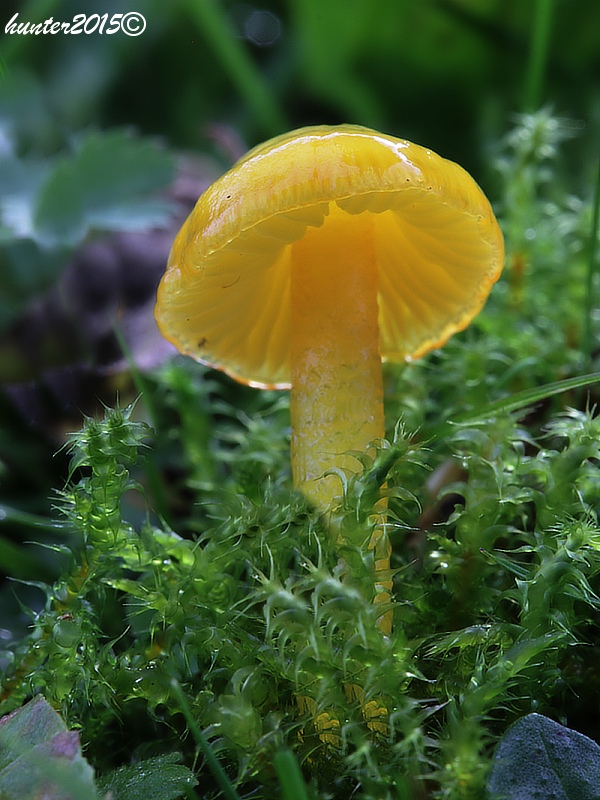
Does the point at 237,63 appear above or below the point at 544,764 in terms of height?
above

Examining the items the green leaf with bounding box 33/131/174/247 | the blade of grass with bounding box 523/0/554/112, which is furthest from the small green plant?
the blade of grass with bounding box 523/0/554/112

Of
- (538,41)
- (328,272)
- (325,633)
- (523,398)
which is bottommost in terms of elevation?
(325,633)

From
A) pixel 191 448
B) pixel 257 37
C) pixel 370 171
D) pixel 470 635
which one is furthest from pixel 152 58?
pixel 470 635

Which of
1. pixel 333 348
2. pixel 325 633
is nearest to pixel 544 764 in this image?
pixel 325 633

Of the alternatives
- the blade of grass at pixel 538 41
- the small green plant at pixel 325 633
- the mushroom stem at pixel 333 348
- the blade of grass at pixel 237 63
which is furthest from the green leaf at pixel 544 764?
the blade of grass at pixel 237 63

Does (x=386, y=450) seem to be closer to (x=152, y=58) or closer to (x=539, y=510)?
(x=539, y=510)

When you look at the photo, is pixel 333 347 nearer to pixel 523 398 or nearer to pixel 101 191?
pixel 523 398

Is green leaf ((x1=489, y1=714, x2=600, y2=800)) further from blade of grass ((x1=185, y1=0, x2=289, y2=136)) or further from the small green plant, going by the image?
blade of grass ((x1=185, y1=0, x2=289, y2=136))
